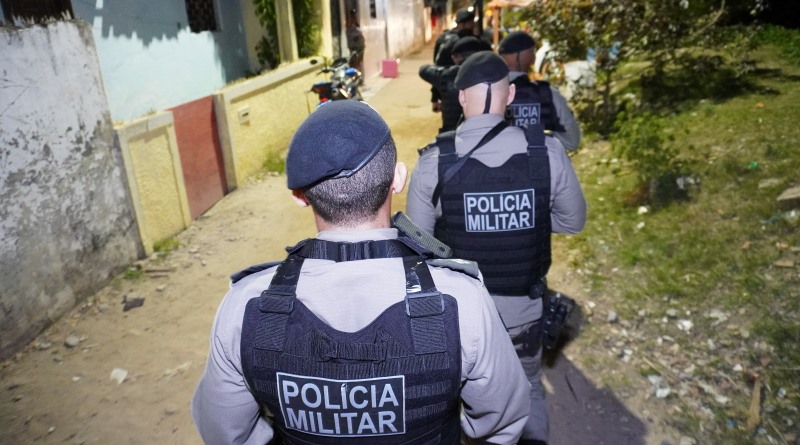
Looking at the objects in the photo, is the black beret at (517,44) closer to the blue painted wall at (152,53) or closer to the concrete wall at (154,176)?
the concrete wall at (154,176)

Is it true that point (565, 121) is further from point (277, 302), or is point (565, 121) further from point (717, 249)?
point (277, 302)

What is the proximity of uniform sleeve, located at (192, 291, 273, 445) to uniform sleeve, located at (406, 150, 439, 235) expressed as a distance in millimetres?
1315

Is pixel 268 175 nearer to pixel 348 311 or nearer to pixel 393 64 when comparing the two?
pixel 348 311

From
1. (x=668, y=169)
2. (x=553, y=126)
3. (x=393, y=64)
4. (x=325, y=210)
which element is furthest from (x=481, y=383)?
(x=393, y=64)

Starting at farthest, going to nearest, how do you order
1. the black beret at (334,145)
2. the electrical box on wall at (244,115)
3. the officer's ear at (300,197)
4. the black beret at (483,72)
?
the electrical box on wall at (244,115) < the black beret at (483,72) < the officer's ear at (300,197) < the black beret at (334,145)

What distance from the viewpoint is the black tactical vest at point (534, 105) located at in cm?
410

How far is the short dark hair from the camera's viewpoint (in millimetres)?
1384

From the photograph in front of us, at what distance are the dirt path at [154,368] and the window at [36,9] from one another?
2.19 meters

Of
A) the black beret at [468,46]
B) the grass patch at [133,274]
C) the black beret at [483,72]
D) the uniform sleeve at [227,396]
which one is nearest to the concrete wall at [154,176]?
the grass patch at [133,274]

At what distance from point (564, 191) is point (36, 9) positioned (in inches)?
154

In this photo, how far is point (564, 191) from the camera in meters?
2.52

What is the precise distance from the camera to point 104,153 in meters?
4.55

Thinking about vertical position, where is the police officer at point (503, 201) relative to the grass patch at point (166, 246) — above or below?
above

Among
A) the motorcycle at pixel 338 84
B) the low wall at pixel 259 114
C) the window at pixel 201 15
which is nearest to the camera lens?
the window at pixel 201 15
